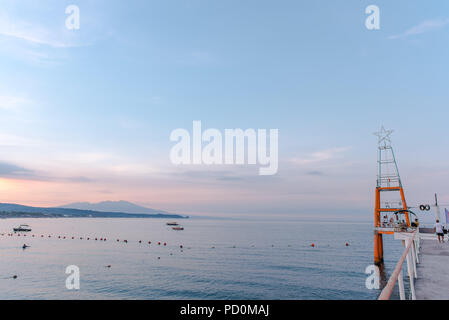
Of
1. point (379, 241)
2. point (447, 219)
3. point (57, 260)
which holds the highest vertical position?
point (447, 219)

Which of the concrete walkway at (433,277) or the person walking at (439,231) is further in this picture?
the person walking at (439,231)

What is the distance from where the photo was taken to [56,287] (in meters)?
33.1

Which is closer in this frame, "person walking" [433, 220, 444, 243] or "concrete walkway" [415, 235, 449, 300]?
"concrete walkway" [415, 235, 449, 300]

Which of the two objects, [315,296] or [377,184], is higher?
[377,184]

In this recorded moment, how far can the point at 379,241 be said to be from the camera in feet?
136

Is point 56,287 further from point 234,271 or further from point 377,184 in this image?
point 377,184

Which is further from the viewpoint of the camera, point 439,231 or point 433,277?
point 439,231

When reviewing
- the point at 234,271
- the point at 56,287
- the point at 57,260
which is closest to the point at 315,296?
the point at 234,271
